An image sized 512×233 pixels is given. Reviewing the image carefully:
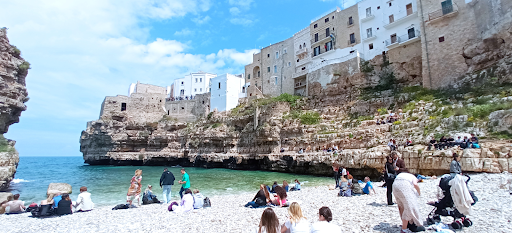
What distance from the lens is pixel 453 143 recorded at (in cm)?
1408

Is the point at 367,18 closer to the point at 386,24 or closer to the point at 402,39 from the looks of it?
the point at 386,24

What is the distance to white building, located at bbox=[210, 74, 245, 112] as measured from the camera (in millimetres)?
48969

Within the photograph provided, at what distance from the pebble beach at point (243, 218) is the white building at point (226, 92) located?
3970cm

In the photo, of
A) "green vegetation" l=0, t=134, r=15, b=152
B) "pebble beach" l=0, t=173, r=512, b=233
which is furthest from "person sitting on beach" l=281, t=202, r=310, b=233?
"green vegetation" l=0, t=134, r=15, b=152

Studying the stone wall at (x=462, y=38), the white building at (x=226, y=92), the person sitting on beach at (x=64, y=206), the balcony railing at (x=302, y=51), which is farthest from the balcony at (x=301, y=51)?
the person sitting on beach at (x=64, y=206)

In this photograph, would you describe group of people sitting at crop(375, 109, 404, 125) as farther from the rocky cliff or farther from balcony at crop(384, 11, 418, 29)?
the rocky cliff

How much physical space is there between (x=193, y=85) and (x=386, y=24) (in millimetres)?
47310

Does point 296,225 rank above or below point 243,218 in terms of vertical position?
above

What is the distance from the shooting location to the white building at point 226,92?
4897 cm

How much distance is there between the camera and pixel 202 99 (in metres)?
52.7

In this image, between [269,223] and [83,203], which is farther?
[83,203]

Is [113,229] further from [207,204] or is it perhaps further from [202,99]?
[202,99]

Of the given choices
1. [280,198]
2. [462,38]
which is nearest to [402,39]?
[462,38]

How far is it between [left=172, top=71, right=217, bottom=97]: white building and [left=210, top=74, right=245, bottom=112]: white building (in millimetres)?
13875
